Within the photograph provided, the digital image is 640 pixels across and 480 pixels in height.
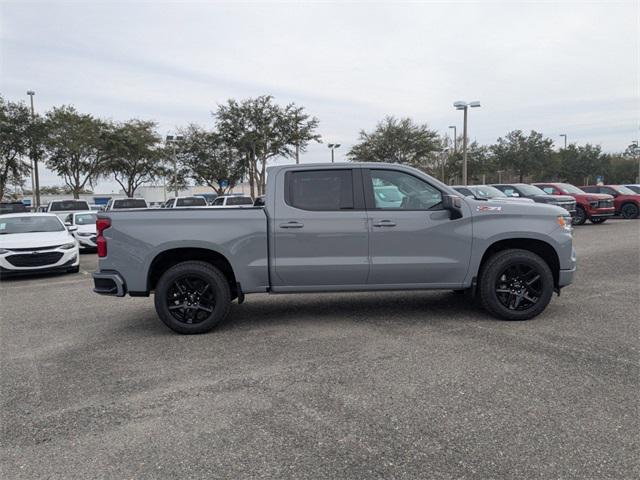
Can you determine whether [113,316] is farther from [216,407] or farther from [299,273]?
[216,407]

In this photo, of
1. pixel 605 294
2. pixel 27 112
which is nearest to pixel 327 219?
pixel 605 294

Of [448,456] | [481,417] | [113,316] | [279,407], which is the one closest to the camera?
[448,456]

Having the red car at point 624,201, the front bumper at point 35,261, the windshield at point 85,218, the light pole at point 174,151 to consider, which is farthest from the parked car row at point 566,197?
the light pole at point 174,151

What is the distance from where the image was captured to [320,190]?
19.7 ft

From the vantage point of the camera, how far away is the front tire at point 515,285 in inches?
235

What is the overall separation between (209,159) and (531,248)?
37222 millimetres

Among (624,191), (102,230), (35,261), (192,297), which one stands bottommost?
(35,261)

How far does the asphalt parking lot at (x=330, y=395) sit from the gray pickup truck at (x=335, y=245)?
17.9 inches

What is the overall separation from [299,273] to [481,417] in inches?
109

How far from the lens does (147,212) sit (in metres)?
5.79

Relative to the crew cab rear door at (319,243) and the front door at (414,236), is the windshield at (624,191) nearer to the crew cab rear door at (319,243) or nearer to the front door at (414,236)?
the front door at (414,236)

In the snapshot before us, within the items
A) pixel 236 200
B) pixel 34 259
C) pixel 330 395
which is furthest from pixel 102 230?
pixel 236 200

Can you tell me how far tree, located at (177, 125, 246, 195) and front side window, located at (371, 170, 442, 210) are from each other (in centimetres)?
3315

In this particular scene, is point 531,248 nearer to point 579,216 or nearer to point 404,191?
point 404,191
